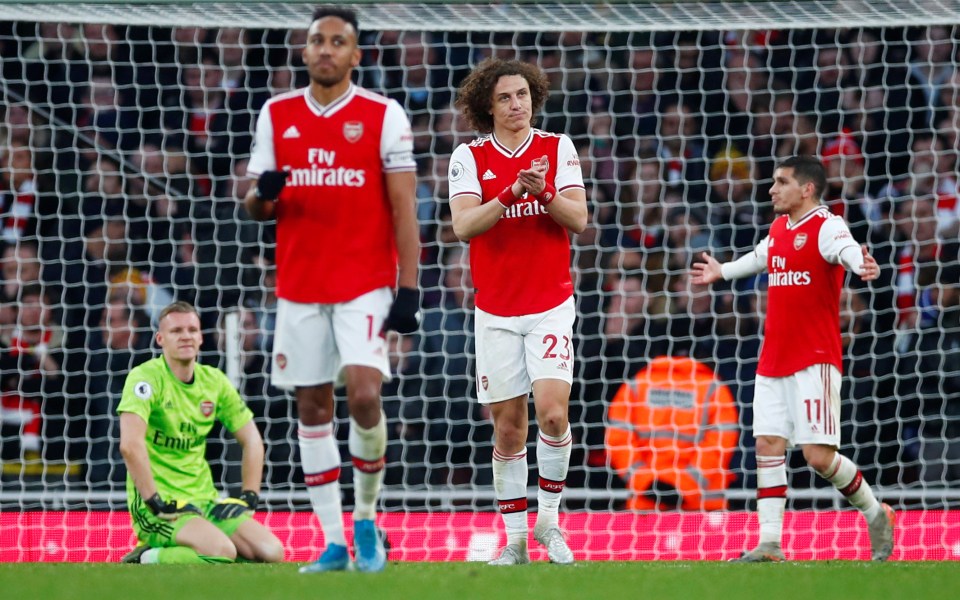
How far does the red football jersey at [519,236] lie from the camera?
544 cm

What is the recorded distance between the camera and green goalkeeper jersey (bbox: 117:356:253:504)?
21.9 ft

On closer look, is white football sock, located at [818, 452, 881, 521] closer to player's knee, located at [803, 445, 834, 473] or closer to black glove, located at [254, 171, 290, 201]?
player's knee, located at [803, 445, 834, 473]

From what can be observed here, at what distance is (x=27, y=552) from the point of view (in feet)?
24.5

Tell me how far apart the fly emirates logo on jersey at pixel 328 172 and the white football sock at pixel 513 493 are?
1.54 metres

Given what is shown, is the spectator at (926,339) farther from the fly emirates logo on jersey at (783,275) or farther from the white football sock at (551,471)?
the white football sock at (551,471)

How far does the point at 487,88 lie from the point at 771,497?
2370mm

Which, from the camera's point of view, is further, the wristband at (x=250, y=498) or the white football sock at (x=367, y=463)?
the wristband at (x=250, y=498)

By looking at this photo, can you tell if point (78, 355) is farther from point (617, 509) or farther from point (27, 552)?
point (617, 509)

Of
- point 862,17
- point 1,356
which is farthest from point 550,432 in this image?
point 1,356

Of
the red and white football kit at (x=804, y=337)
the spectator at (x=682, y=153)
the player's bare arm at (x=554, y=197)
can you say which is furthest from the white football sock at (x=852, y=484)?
the spectator at (x=682, y=153)

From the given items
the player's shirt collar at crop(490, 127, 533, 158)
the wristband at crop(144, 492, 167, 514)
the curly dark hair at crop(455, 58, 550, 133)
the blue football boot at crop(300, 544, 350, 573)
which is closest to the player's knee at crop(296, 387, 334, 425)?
the blue football boot at crop(300, 544, 350, 573)

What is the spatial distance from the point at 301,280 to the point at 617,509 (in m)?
4.79

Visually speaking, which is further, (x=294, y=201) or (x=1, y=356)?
(x=1, y=356)

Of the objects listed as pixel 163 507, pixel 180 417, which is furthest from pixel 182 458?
pixel 163 507
